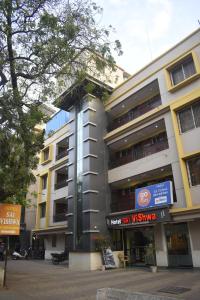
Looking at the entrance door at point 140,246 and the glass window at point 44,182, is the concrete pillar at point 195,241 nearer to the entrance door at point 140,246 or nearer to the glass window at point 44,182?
the entrance door at point 140,246

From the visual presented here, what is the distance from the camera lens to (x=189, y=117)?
1731 centimetres

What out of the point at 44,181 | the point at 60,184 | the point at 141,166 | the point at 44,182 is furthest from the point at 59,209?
the point at 141,166

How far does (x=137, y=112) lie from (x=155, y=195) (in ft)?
25.2

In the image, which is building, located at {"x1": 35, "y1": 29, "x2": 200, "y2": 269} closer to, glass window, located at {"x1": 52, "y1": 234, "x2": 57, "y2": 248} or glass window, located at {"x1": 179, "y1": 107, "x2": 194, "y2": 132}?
glass window, located at {"x1": 179, "y1": 107, "x2": 194, "y2": 132}

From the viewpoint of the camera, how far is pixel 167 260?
1717cm

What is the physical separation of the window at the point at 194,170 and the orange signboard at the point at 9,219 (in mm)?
9895

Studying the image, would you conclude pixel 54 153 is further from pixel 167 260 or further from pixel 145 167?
pixel 167 260

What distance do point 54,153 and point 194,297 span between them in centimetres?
2333

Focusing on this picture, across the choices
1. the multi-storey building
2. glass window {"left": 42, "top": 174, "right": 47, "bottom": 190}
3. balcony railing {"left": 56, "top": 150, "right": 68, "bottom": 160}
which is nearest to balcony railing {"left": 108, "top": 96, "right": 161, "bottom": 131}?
the multi-storey building

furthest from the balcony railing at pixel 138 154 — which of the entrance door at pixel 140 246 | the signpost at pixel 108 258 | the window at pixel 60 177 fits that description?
the window at pixel 60 177

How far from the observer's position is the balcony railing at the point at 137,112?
21016mm

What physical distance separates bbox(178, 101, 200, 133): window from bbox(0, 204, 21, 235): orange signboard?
11.2 meters

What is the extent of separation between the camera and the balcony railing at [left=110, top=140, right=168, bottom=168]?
62.7 feet

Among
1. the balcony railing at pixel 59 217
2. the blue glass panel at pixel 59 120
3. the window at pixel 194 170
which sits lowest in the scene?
the balcony railing at pixel 59 217
